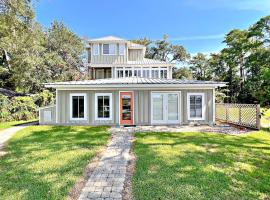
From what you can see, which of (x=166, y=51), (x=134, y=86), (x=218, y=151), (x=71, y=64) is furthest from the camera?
(x=166, y=51)

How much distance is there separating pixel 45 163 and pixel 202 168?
439cm

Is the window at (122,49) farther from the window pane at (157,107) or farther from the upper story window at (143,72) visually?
the window pane at (157,107)

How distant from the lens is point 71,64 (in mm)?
30016

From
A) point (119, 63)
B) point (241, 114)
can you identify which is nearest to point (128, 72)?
point (119, 63)

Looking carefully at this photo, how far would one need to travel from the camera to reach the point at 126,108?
14.2 meters

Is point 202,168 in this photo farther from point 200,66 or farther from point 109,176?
point 200,66

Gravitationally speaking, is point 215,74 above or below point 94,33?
below

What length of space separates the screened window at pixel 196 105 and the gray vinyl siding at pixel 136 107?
10.3 inches

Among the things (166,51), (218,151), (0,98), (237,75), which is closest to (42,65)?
(0,98)

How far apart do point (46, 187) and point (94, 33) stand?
123ft

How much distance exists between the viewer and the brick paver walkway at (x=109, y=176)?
174 inches

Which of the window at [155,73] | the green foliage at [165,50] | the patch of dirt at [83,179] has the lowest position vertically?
the patch of dirt at [83,179]

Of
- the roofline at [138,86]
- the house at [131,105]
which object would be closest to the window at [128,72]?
the house at [131,105]

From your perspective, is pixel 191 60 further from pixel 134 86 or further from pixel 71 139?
pixel 71 139
